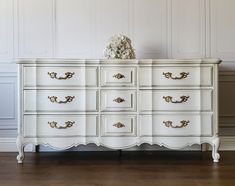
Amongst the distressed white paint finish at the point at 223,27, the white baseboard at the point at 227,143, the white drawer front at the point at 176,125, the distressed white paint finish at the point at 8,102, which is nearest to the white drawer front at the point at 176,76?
the white drawer front at the point at 176,125

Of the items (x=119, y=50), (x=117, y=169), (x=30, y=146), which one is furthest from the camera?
(x=30, y=146)

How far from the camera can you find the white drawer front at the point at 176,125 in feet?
8.77

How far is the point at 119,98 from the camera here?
8.75ft

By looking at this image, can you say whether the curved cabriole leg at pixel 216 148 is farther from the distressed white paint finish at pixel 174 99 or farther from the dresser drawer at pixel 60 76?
the dresser drawer at pixel 60 76

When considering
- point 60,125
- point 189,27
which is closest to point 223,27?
point 189,27

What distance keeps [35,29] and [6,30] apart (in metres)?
0.28

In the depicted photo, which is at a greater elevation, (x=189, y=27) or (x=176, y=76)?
(x=189, y=27)

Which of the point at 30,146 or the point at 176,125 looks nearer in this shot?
the point at 176,125

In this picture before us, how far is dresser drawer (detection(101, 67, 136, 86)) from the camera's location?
2654mm

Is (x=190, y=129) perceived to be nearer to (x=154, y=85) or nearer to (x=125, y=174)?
(x=154, y=85)

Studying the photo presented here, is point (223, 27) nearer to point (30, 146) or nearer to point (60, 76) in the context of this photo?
point (60, 76)

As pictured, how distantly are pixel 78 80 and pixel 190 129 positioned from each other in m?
0.98

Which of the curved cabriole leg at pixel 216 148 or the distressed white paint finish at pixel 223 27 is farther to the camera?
the distressed white paint finish at pixel 223 27

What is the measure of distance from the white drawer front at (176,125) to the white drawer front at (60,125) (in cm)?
41
